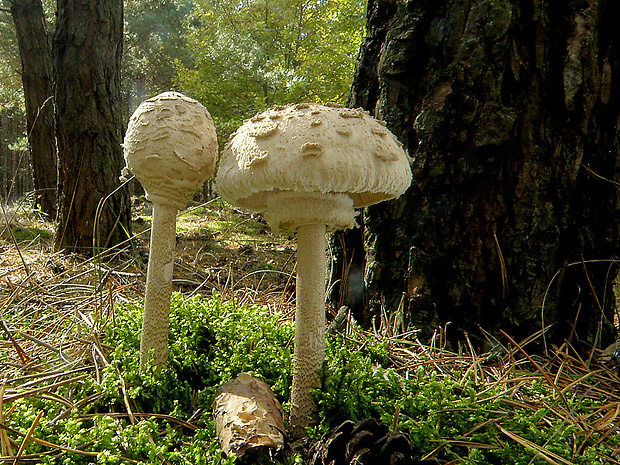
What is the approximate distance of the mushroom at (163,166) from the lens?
1533 mm

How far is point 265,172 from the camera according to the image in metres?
1.36

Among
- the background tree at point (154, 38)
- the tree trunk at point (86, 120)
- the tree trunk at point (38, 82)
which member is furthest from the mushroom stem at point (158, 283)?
the background tree at point (154, 38)

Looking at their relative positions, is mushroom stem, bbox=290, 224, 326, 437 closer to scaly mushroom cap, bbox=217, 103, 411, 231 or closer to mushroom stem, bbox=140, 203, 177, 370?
scaly mushroom cap, bbox=217, 103, 411, 231

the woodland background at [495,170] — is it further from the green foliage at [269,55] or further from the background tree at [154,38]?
the background tree at [154,38]

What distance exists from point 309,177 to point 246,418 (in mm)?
875

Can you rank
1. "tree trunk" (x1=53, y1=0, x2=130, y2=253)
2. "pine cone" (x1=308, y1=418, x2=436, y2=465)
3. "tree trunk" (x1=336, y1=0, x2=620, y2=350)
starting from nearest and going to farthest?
"pine cone" (x1=308, y1=418, x2=436, y2=465)
"tree trunk" (x1=336, y1=0, x2=620, y2=350)
"tree trunk" (x1=53, y1=0, x2=130, y2=253)

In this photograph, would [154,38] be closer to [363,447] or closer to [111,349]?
[111,349]

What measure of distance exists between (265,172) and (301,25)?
1344cm

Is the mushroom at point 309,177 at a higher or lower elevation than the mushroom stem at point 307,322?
higher

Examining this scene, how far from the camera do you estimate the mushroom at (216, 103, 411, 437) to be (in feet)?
4.40

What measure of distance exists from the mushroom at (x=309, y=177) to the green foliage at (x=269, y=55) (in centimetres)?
909

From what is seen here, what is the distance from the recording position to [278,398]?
5.93 feet

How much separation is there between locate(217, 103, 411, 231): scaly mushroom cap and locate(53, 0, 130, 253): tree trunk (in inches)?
117

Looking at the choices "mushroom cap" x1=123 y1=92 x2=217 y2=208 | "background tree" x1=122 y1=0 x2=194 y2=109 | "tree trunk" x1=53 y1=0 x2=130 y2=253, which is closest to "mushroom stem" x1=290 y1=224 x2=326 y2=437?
"mushroom cap" x1=123 y1=92 x2=217 y2=208
